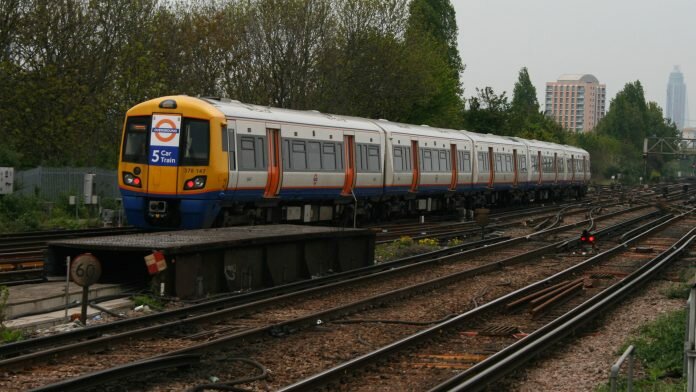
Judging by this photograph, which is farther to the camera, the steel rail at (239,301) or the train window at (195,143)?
the train window at (195,143)

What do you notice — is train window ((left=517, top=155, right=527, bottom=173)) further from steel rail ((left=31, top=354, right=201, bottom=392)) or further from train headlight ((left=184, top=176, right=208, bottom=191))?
steel rail ((left=31, top=354, right=201, bottom=392))

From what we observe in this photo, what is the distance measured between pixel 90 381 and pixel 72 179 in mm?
25892

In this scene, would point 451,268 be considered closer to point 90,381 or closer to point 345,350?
point 345,350

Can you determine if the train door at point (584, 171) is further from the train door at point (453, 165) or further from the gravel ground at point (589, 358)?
the gravel ground at point (589, 358)

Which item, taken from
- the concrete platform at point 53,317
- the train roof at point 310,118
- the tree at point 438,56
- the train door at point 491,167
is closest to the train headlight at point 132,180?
the train roof at point 310,118

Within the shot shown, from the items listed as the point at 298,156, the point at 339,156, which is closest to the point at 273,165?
the point at 298,156

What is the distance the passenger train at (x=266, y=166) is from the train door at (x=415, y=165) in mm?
37

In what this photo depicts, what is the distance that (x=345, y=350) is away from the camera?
10.7m

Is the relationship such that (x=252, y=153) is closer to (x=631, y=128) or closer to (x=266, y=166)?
(x=266, y=166)

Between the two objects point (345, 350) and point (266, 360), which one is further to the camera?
point (345, 350)

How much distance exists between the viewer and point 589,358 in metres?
10.8

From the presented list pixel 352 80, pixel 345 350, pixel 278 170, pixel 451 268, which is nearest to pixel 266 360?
pixel 345 350

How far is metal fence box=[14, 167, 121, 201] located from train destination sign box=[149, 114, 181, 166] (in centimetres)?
1222

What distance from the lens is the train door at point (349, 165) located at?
83.0 feet
